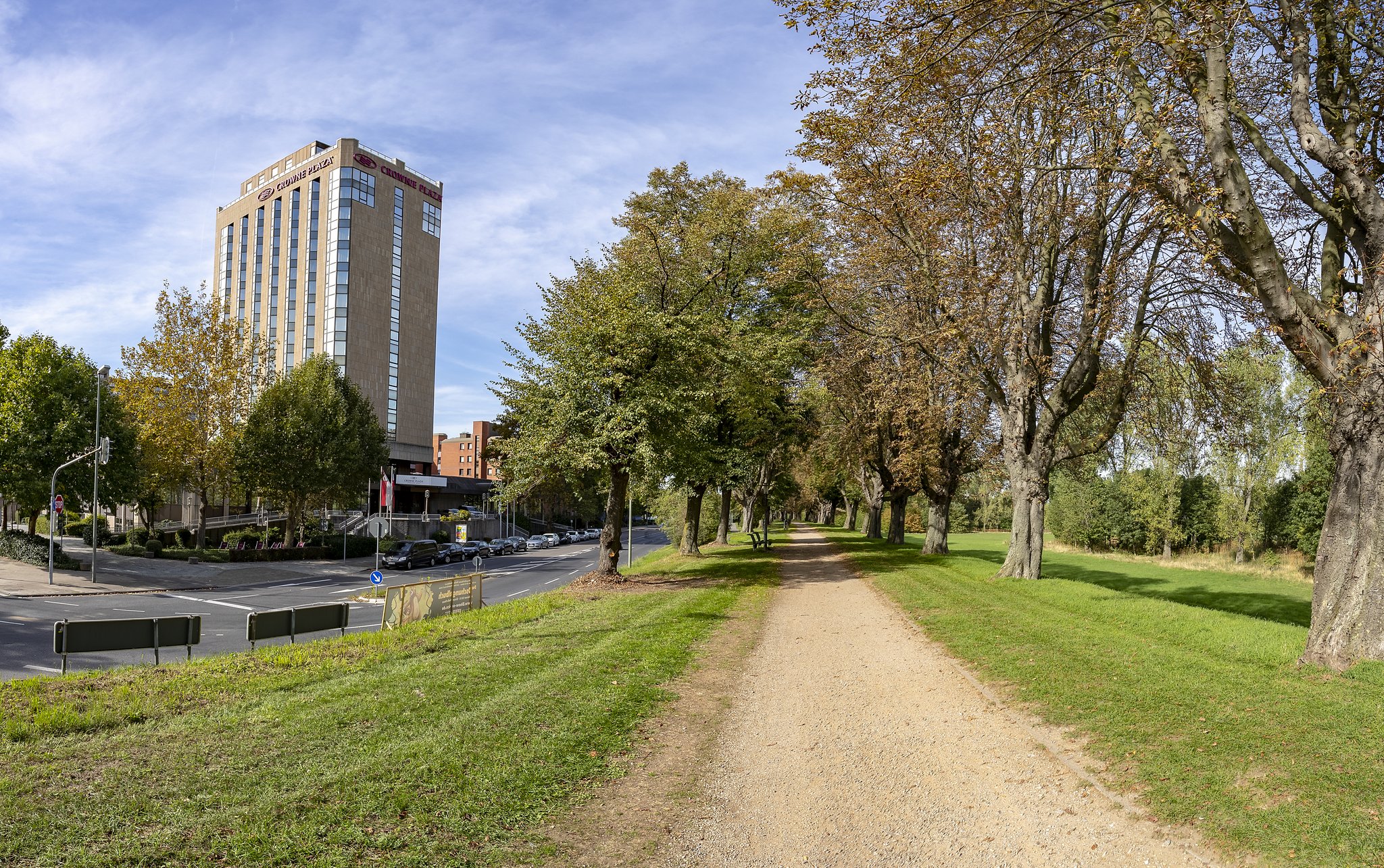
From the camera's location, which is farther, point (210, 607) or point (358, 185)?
point (358, 185)

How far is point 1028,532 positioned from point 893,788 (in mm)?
15748

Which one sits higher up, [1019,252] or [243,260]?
[243,260]

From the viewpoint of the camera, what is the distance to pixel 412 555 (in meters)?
44.5

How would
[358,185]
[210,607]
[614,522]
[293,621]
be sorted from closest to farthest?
[293,621] < [614,522] < [210,607] < [358,185]

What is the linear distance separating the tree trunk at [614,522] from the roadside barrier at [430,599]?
479cm

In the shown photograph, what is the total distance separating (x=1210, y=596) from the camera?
936 inches

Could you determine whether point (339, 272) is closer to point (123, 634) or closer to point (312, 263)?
point (312, 263)

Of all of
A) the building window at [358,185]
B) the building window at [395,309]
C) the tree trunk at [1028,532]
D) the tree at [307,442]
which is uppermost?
the building window at [358,185]

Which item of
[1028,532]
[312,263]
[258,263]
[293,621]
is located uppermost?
[258,263]

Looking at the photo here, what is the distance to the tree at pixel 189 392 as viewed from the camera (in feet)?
134

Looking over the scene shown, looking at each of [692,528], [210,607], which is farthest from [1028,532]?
[210,607]

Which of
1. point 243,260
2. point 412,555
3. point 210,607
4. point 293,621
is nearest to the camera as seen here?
point 293,621

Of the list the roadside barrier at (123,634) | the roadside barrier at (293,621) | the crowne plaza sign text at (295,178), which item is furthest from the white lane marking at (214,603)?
the crowne plaza sign text at (295,178)

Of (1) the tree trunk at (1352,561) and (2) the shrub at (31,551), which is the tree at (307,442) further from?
Answer: (1) the tree trunk at (1352,561)
